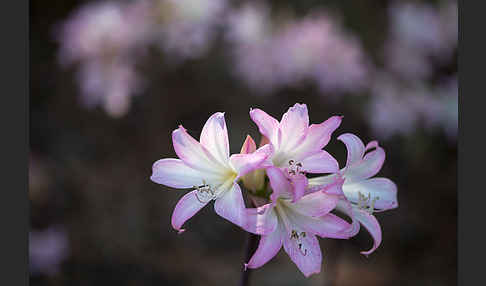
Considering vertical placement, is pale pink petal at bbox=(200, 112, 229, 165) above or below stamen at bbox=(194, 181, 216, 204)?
above

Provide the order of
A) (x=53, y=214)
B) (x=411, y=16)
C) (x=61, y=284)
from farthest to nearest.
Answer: (x=411, y=16) → (x=53, y=214) → (x=61, y=284)

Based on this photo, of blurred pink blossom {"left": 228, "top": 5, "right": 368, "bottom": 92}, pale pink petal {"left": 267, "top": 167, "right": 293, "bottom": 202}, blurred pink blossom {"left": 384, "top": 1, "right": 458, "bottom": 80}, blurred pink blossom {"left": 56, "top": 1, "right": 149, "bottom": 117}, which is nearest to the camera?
pale pink petal {"left": 267, "top": 167, "right": 293, "bottom": 202}

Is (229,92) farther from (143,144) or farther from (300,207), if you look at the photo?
(300,207)

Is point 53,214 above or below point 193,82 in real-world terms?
below

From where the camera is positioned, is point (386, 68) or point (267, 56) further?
point (386, 68)

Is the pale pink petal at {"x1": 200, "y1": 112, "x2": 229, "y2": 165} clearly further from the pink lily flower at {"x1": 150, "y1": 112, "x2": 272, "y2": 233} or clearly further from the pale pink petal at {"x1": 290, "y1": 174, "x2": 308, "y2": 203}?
the pale pink petal at {"x1": 290, "y1": 174, "x2": 308, "y2": 203}

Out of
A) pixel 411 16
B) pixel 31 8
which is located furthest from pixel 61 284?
pixel 411 16

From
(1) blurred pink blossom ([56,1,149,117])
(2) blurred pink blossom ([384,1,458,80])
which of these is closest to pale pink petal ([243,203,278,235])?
(1) blurred pink blossom ([56,1,149,117])
